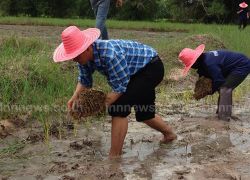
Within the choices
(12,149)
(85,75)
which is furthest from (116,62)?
(12,149)

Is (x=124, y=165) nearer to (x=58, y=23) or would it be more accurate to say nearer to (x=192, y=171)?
(x=192, y=171)

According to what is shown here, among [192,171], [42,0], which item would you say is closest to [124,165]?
[192,171]

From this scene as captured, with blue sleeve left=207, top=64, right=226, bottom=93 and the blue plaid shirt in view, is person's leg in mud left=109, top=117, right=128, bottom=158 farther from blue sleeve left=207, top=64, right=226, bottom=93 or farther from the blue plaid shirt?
blue sleeve left=207, top=64, right=226, bottom=93

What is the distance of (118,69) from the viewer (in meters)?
3.28

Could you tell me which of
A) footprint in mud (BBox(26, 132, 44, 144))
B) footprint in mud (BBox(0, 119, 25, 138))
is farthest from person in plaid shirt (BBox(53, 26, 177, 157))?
footprint in mud (BBox(0, 119, 25, 138))

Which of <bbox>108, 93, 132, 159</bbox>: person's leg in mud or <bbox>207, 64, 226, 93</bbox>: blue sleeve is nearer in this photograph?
<bbox>108, 93, 132, 159</bbox>: person's leg in mud

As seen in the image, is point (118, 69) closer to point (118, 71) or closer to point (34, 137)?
point (118, 71)

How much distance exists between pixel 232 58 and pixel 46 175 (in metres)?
2.53

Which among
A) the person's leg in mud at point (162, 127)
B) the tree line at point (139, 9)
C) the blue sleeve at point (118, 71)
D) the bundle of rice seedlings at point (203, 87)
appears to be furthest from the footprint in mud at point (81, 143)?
the tree line at point (139, 9)

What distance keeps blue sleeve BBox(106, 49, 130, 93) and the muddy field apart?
22.6 inches

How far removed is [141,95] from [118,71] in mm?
370

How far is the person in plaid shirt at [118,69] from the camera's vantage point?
10.6 feet

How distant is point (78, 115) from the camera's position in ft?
12.1

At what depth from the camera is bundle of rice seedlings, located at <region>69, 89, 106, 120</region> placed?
3.63m
